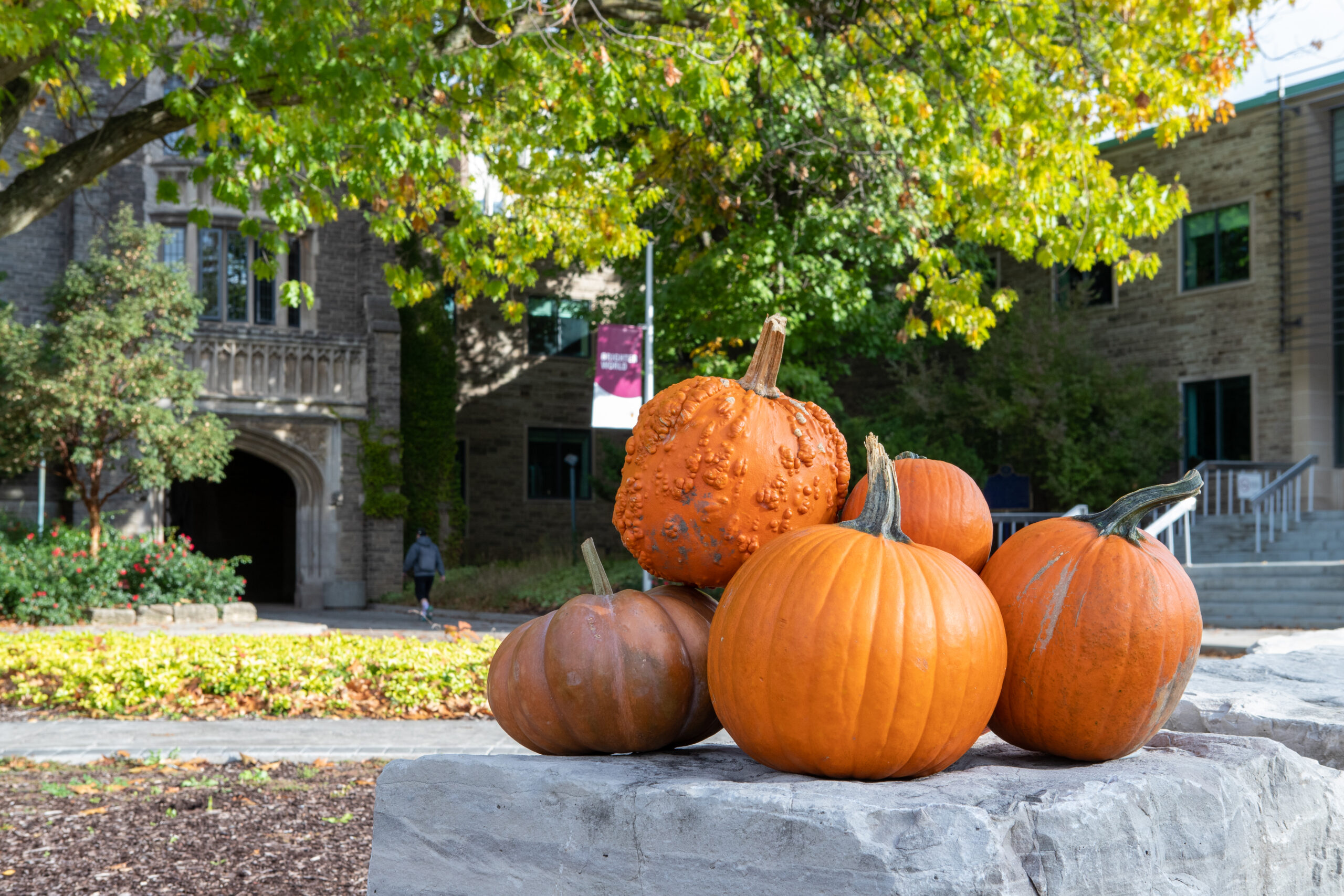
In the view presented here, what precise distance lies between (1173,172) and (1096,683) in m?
22.7

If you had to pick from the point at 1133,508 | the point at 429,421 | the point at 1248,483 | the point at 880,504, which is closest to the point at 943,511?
the point at 880,504

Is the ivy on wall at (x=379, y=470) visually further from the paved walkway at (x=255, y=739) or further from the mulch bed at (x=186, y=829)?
the mulch bed at (x=186, y=829)

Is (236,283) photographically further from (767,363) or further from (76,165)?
(767,363)

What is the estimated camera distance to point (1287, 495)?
19.1 meters

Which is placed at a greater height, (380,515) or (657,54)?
(657,54)

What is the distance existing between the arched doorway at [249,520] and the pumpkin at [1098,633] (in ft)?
92.5

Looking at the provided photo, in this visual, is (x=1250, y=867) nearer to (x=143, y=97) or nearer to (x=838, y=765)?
(x=838, y=765)

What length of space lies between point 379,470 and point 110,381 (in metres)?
5.97

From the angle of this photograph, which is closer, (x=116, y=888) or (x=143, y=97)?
(x=116, y=888)

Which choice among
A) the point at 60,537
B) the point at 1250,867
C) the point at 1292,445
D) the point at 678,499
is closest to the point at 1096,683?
the point at 1250,867

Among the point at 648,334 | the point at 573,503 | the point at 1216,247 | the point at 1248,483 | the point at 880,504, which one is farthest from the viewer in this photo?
the point at 573,503

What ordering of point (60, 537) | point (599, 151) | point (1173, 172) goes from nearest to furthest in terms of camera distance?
point (599, 151)
point (60, 537)
point (1173, 172)

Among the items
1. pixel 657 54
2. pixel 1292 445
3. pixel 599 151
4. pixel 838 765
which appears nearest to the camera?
pixel 838 765

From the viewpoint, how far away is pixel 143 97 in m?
21.1
